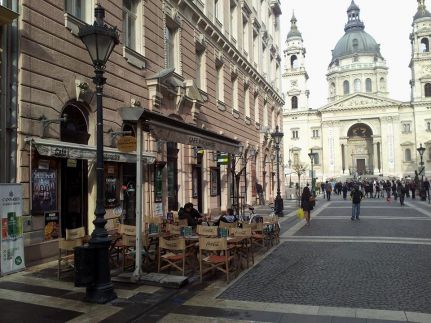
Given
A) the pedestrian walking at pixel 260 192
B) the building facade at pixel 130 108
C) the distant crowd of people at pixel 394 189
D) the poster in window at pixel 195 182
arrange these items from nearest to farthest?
the building facade at pixel 130 108
the poster in window at pixel 195 182
the pedestrian walking at pixel 260 192
the distant crowd of people at pixel 394 189

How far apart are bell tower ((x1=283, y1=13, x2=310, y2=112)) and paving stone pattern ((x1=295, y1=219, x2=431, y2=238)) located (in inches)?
3327

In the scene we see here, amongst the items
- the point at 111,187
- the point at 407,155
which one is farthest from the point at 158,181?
the point at 407,155

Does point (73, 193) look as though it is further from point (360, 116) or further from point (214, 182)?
point (360, 116)

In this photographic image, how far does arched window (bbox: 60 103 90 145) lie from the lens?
1197 cm

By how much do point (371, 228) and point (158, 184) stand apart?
8.41 meters

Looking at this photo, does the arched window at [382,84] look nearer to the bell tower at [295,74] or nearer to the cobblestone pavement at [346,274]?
the bell tower at [295,74]

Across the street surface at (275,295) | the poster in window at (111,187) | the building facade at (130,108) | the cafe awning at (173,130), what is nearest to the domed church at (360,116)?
the building facade at (130,108)

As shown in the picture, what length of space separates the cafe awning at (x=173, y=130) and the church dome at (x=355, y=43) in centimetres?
10714

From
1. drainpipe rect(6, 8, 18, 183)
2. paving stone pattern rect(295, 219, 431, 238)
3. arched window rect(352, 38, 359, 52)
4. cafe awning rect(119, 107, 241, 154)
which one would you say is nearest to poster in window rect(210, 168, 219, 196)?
paving stone pattern rect(295, 219, 431, 238)

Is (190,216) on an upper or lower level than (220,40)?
lower

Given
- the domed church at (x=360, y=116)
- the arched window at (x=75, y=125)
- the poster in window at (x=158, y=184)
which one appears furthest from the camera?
the domed church at (x=360, y=116)

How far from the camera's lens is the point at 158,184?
54.3ft

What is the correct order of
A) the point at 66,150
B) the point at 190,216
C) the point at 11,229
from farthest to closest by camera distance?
the point at 190,216
the point at 66,150
the point at 11,229

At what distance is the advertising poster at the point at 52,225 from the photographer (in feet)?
35.0
